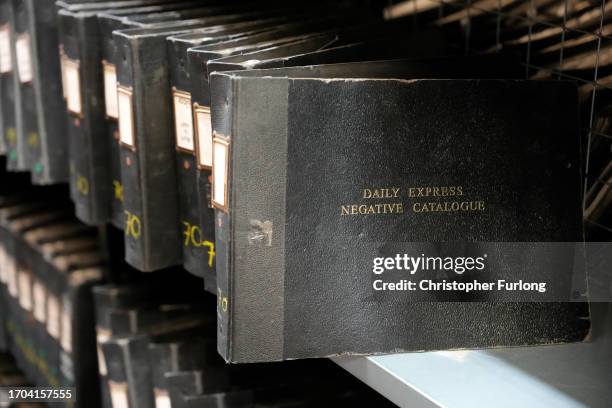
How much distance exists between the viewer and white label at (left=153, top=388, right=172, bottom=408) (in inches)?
49.1

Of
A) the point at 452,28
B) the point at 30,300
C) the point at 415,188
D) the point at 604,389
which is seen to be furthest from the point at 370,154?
the point at 30,300

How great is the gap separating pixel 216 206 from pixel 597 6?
511 mm

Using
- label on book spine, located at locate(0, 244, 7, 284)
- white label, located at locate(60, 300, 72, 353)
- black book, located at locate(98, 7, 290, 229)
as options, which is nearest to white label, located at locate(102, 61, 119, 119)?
black book, located at locate(98, 7, 290, 229)

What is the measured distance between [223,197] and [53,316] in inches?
36.7

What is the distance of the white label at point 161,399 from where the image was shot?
1.25 metres

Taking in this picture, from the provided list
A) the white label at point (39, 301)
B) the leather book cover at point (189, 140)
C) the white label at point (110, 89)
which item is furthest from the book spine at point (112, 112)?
the white label at point (39, 301)

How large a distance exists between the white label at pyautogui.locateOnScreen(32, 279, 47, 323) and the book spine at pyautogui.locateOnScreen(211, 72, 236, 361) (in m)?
0.91

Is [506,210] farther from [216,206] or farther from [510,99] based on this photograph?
[216,206]

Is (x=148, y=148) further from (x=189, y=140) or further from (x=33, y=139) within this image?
(x=33, y=139)

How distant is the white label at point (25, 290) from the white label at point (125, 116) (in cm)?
74

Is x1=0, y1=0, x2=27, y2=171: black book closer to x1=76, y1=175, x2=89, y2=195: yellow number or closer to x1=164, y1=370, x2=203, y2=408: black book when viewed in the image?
x1=76, y1=175, x2=89, y2=195: yellow number

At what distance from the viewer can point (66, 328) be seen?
1543 mm

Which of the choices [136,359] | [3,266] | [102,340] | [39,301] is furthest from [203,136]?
[3,266]

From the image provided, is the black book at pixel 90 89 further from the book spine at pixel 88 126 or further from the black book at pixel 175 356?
the black book at pixel 175 356
